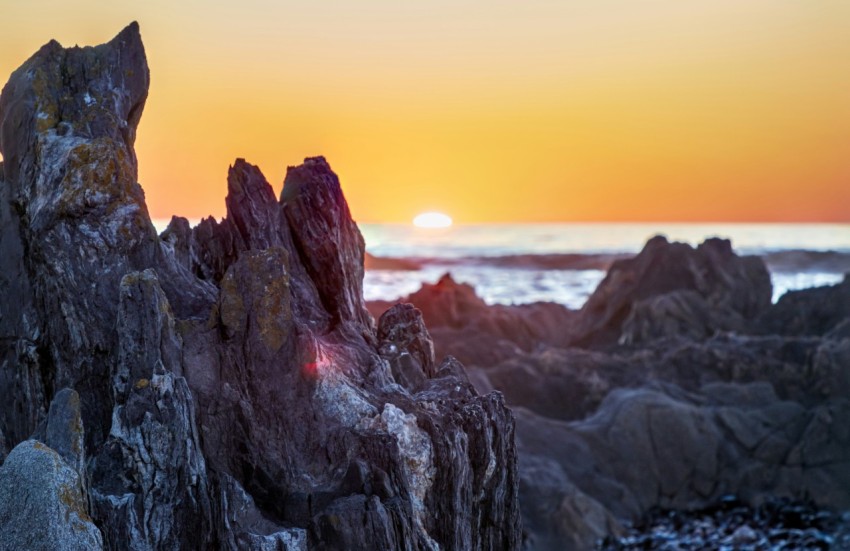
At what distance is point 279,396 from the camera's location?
18625 mm

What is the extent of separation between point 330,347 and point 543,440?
2666 centimetres

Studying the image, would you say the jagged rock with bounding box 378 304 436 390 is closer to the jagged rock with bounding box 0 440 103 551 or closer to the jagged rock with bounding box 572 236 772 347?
the jagged rock with bounding box 0 440 103 551

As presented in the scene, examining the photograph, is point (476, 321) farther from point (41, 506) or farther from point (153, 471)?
point (41, 506)

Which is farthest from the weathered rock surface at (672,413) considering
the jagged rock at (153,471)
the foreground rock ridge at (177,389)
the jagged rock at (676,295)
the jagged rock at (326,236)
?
the jagged rock at (153,471)

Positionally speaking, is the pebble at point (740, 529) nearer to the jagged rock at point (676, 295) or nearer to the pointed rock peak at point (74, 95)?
the pointed rock peak at point (74, 95)

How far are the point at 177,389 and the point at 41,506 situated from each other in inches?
134

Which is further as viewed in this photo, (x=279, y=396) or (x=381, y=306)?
(x=381, y=306)

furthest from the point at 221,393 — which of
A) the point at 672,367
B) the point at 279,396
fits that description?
the point at 672,367

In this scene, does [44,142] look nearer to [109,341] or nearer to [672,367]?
[109,341]

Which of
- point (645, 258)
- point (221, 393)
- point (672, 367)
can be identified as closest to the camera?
point (221, 393)

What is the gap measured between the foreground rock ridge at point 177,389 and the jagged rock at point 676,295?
55273 mm

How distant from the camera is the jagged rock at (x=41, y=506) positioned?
13.6m

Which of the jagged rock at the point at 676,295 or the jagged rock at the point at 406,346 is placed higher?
the jagged rock at the point at 406,346

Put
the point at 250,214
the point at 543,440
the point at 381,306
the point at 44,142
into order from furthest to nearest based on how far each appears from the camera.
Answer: the point at 381,306 < the point at 543,440 < the point at 250,214 < the point at 44,142
